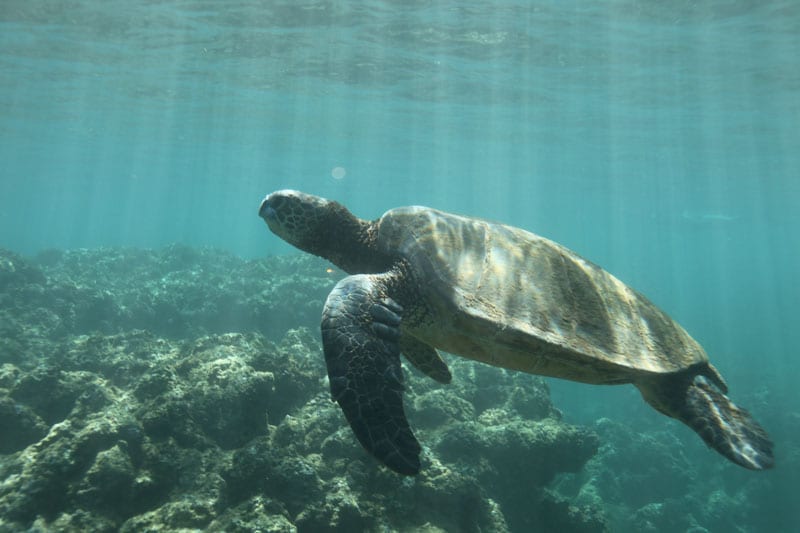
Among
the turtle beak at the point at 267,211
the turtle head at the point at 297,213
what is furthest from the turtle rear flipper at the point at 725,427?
the turtle beak at the point at 267,211

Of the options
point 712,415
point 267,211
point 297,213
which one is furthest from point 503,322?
point 267,211

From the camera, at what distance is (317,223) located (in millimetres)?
5473

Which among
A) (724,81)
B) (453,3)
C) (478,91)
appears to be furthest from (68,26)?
(724,81)

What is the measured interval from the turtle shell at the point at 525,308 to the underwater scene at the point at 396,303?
33mm

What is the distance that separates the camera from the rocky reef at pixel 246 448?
480 cm

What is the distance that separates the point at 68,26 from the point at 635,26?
2156 centimetres

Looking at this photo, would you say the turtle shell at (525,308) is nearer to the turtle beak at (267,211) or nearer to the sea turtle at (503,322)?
the sea turtle at (503,322)

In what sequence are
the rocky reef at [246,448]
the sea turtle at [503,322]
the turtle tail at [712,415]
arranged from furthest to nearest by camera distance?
the rocky reef at [246,448] < the turtle tail at [712,415] < the sea turtle at [503,322]

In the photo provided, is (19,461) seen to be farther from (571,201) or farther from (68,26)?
(571,201)

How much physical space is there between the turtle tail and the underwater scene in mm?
31

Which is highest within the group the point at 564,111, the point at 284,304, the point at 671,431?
the point at 564,111

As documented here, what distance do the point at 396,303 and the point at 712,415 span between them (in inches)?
134

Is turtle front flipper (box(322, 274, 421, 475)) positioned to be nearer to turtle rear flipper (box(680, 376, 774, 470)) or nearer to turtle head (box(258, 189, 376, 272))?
turtle head (box(258, 189, 376, 272))

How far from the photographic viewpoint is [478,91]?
23578mm
